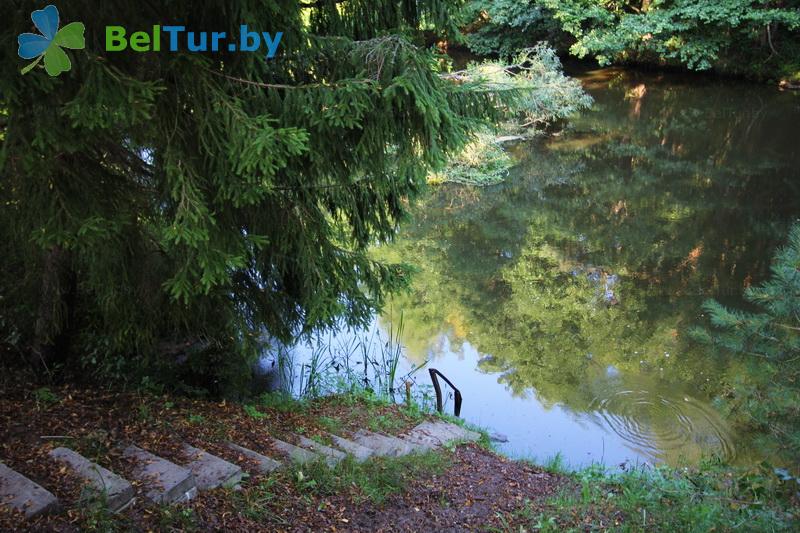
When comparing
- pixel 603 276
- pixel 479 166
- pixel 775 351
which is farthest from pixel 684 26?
pixel 775 351

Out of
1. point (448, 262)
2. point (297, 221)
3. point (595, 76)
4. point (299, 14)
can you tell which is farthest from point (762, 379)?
point (595, 76)

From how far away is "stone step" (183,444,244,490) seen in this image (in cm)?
322

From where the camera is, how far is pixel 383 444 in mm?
4766

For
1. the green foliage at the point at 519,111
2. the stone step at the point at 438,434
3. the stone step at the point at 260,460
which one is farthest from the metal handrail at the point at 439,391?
the green foliage at the point at 519,111

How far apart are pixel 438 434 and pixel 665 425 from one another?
2801mm

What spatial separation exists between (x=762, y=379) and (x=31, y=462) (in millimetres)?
3659

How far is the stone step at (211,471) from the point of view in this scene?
3.22m

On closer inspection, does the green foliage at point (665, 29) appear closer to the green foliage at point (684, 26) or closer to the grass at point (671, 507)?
the green foliage at point (684, 26)

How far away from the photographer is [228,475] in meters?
3.29

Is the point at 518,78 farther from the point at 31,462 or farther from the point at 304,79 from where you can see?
the point at 31,462

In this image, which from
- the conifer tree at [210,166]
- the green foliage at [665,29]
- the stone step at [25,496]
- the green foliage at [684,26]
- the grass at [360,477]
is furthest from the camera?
the green foliage at [665,29]

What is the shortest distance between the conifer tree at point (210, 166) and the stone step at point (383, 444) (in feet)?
2.77

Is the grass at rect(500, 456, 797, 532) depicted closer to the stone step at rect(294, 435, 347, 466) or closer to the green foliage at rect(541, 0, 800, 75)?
the stone step at rect(294, 435, 347, 466)

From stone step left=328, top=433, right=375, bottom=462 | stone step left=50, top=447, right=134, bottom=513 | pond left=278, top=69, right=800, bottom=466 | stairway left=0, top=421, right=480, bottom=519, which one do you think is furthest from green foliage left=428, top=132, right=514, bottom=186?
stone step left=50, top=447, right=134, bottom=513
